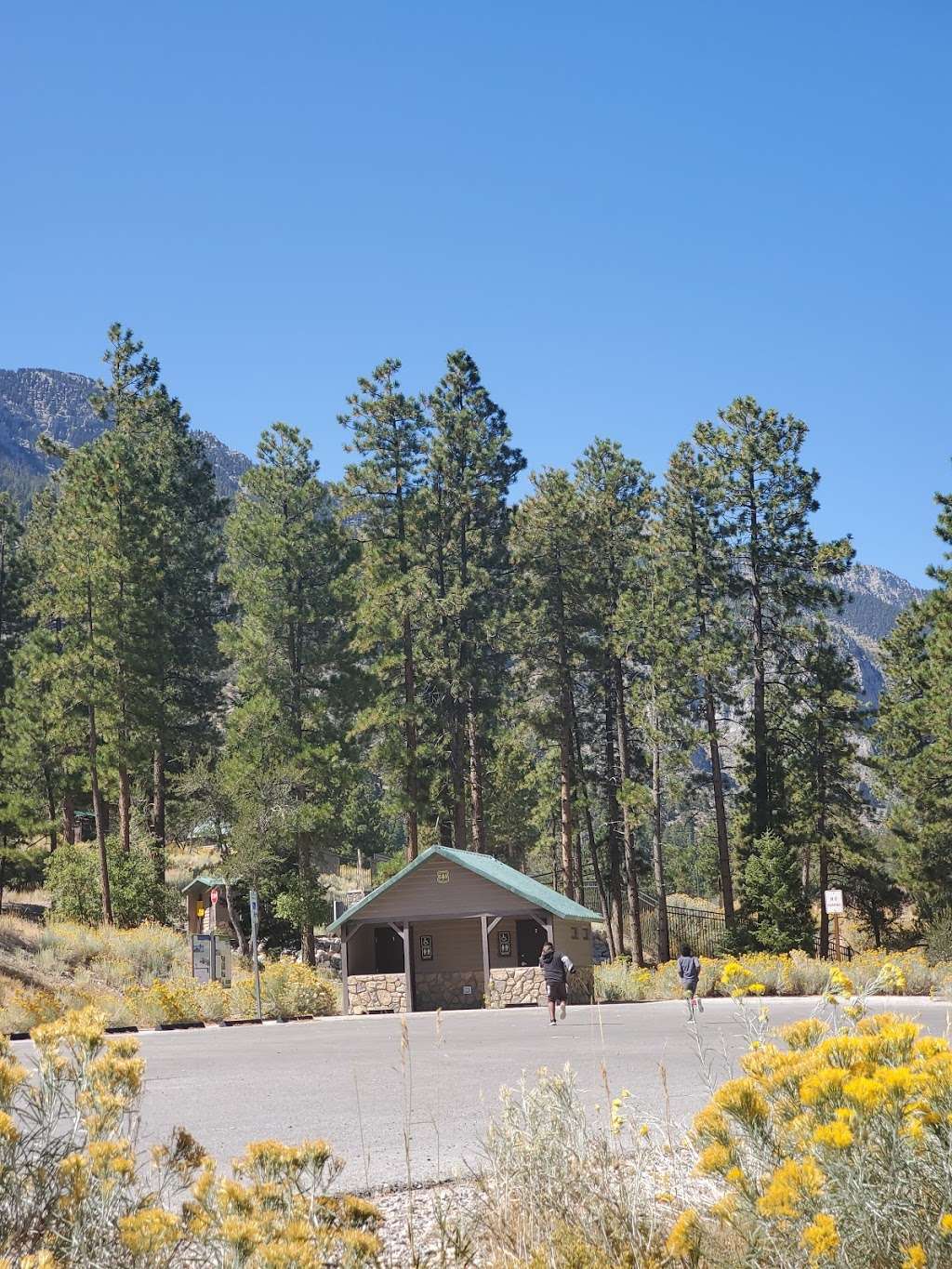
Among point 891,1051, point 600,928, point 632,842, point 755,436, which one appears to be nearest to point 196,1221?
point 891,1051

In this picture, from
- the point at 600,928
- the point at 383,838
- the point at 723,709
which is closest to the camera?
the point at 723,709

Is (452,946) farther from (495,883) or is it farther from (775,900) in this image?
(775,900)

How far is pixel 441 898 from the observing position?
103ft

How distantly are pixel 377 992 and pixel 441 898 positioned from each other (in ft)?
9.35

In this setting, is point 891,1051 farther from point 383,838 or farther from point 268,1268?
point 383,838

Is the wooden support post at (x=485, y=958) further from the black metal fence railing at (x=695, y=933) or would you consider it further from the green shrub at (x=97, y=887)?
the green shrub at (x=97, y=887)

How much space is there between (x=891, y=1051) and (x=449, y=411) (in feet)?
139

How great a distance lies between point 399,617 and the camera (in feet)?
137

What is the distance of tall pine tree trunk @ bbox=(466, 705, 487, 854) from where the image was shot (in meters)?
42.9

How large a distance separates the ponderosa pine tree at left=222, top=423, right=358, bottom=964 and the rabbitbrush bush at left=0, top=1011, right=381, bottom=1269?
34090 millimetres

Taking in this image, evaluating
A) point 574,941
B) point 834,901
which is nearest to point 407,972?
point 574,941

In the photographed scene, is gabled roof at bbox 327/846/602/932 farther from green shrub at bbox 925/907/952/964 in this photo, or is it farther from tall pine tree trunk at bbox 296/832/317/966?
green shrub at bbox 925/907/952/964

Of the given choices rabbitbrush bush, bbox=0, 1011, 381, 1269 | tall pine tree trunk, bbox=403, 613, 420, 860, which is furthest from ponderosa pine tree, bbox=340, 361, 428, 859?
rabbitbrush bush, bbox=0, 1011, 381, 1269

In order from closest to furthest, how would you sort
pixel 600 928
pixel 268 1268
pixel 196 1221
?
pixel 268 1268 → pixel 196 1221 → pixel 600 928
